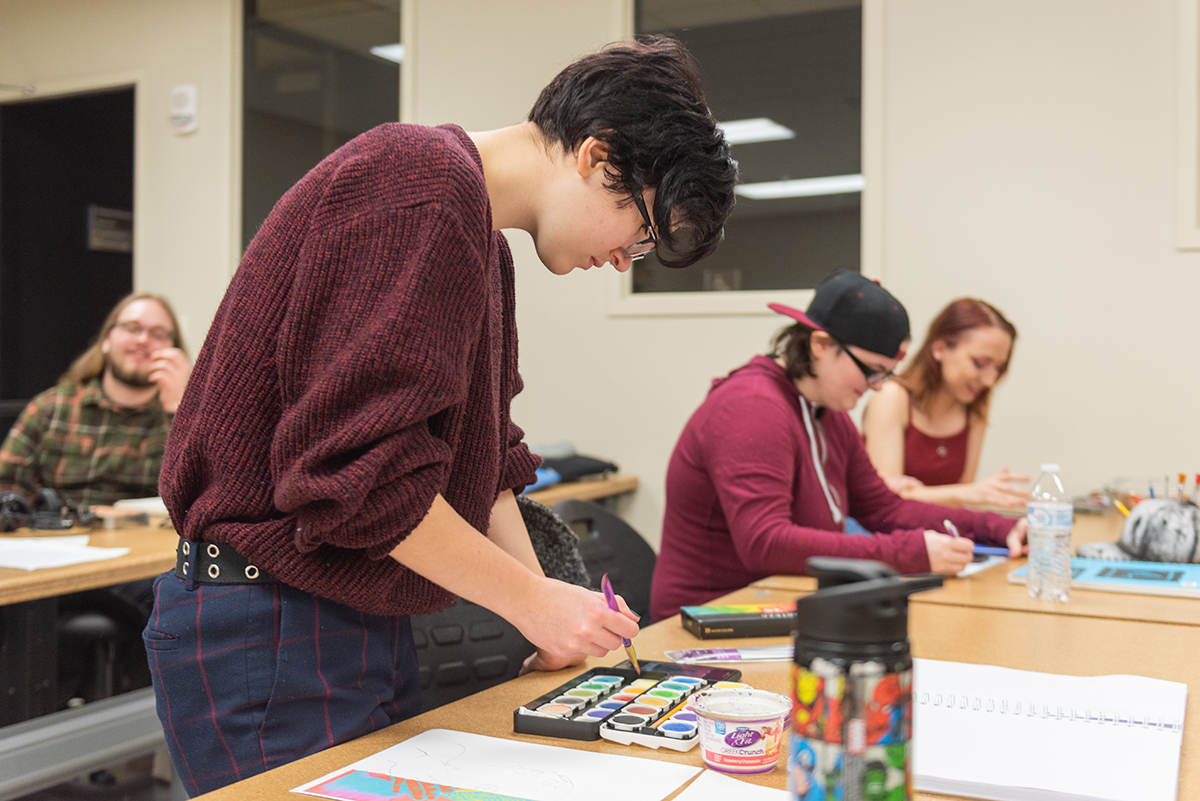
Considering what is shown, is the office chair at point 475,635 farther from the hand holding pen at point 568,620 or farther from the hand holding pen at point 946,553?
the hand holding pen at point 946,553

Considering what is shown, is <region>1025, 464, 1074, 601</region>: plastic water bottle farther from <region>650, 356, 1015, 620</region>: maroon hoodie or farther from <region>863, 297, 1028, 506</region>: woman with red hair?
<region>863, 297, 1028, 506</region>: woman with red hair

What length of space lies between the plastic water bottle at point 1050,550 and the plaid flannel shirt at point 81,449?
243cm

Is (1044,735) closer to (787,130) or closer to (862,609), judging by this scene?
(862,609)

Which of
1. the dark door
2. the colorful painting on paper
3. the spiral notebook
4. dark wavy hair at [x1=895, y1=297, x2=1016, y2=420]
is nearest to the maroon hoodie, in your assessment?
the spiral notebook

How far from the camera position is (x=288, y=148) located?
4.66m

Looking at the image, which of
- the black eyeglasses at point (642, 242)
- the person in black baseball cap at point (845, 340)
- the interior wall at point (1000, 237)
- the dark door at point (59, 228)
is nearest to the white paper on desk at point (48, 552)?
the black eyeglasses at point (642, 242)

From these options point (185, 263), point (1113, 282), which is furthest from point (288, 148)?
point (1113, 282)

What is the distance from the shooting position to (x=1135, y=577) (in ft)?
6.05

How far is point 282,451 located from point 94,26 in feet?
16.2

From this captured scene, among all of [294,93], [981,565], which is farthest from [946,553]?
[294,93]

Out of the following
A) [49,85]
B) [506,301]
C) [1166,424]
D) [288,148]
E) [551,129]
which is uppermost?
[49,85]

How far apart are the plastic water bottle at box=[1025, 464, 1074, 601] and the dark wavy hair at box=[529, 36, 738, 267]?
0.96 m

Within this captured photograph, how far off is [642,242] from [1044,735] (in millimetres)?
633

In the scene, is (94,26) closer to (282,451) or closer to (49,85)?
(49,85)
